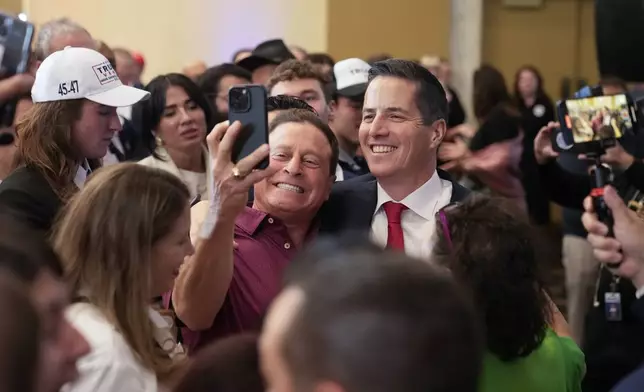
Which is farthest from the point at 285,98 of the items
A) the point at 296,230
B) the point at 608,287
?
the point at 608,287

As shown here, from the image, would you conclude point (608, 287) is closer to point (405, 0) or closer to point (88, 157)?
point (88, 157)

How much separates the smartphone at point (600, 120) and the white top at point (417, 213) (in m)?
0.47

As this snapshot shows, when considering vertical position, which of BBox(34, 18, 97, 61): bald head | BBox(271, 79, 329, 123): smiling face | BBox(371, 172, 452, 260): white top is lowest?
BBox(371, 172, 452, 260): white top

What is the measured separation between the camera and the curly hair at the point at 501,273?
1.81m

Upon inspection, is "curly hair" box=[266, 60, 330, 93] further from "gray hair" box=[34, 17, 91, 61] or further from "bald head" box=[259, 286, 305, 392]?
"bald head" box=[259, 286, 305, 392]

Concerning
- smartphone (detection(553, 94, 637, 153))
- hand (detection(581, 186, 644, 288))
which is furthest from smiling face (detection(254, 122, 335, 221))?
smartphone (detection(553, 94, 637, 153))

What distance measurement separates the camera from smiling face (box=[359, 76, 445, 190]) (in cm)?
269

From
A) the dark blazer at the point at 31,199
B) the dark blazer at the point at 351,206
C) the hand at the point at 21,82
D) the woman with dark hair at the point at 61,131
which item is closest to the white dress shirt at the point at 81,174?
the woman with dark hair at the point at 61,131

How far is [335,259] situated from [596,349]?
2.20 meters

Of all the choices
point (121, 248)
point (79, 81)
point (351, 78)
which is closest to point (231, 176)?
point (121, 248)

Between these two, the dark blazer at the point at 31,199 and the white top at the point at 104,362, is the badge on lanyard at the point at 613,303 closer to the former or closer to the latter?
the dark blazer at the point at 31,199

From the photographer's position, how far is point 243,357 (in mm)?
1461

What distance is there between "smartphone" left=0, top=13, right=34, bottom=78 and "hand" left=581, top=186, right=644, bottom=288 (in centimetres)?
184

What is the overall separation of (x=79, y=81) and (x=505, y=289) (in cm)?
155
